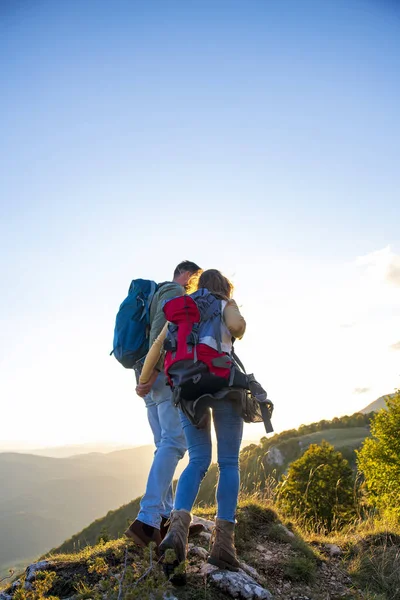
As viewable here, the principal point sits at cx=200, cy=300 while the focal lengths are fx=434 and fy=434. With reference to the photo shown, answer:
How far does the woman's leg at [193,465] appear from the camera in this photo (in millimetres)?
3590

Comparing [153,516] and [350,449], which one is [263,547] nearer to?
[153,516]

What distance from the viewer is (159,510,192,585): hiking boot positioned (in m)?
3.24

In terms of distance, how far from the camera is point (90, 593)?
3.00 metres

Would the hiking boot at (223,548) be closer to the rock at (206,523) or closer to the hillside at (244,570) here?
the hillside at (244,570)

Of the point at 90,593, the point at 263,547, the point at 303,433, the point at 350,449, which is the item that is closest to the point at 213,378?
the point at 90,593

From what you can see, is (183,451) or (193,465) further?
(183,451)

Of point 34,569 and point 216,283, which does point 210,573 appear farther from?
point 216,283

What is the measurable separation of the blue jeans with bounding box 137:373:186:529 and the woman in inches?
16.2

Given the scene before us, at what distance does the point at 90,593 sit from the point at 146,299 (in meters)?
2.73

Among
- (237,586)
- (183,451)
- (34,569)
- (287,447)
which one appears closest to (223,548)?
(237,586)

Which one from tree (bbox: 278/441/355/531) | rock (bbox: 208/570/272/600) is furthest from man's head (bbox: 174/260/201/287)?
tree (bbox: 278/441/355/531)

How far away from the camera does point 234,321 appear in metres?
3.90

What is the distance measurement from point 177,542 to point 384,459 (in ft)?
39.2

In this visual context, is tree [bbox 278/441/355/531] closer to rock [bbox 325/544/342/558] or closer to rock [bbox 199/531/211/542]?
rock [bbox 325/544/342/558]
